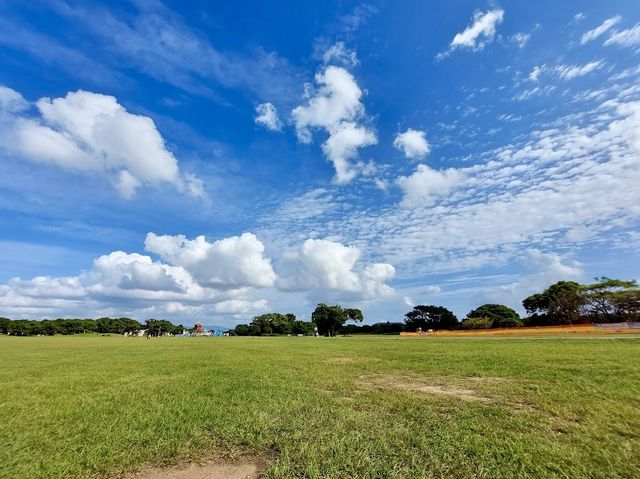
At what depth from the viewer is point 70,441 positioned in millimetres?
5016

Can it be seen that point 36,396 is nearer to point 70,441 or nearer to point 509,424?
point 70,441

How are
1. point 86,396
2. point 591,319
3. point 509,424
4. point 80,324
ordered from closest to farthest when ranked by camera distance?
1. point 509,424
2. point 86,396
3. point 591,319
4. point 80,324

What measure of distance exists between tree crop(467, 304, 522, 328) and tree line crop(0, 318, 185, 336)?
3257 inches

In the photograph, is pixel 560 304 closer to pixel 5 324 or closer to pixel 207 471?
pixel 207 471

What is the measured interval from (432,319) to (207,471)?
97702 millimetres

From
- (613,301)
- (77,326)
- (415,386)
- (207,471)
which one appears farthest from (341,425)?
(77,326)

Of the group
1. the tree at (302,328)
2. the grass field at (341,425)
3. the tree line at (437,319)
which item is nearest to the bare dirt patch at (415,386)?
the grass field at (341,425)

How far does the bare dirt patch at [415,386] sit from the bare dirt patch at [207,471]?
483 cm

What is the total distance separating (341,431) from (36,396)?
292 inches

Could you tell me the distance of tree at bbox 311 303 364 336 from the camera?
322 ft

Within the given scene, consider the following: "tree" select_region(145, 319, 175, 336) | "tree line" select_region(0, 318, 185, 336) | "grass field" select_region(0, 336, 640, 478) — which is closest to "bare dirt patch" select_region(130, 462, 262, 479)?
"grass field" select_region(0, 336, 640, 478)

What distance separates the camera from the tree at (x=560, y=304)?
241 ft

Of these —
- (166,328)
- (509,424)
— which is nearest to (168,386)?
(509,424)

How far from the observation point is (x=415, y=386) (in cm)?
884
